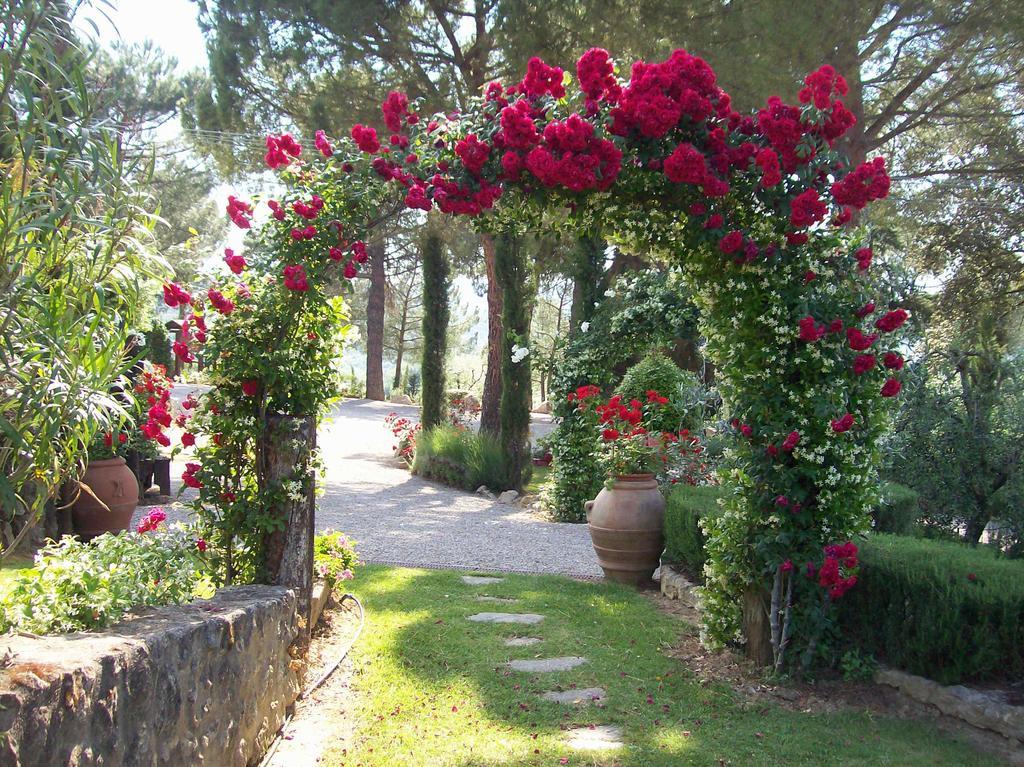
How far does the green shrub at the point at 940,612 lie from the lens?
3234 mm

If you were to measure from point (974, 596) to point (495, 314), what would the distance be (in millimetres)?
9506

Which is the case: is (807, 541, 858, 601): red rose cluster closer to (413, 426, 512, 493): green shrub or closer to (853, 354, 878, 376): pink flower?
(853, 354, 878, 376): pink flower

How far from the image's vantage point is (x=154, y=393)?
475cm

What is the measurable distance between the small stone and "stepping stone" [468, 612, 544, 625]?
105 centimetres

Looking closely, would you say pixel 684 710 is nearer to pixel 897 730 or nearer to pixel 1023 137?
pixel 897 730

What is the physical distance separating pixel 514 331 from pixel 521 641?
6.26 m

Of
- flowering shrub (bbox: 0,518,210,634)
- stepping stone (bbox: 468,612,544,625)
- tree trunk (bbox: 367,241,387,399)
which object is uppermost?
tree trunk (bbox: 367,241,387,399)

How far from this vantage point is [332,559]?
15.1 feet

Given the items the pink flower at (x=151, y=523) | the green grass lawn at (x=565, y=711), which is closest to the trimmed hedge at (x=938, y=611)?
the green grass lawn at (x=565, y=711)

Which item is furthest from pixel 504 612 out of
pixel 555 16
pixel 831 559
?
pixel 555 16

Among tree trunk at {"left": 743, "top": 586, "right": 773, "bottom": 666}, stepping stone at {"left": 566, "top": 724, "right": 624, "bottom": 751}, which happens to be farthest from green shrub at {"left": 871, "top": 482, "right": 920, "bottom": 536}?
stepping stone at {"left": 566, "top": 724, "right": 624, "bottom": 751}

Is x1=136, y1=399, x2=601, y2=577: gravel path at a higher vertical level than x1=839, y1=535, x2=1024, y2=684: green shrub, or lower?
lower

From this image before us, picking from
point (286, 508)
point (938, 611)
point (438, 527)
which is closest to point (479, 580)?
point (438, 527)

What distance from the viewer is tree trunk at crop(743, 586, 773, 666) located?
396cm
